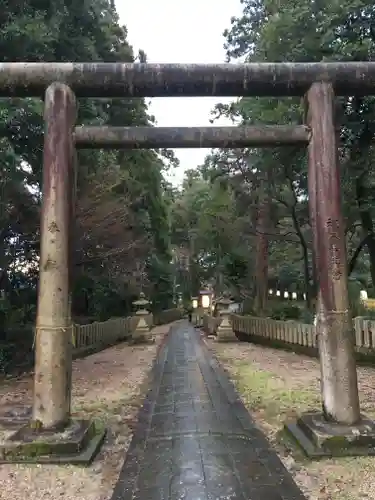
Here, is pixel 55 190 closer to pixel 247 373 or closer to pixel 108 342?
pixel 247 373

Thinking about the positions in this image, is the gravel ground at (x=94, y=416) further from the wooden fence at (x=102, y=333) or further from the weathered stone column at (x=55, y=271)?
the wooden fence at (x=102, y=333)

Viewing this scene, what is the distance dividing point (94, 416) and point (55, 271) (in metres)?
2.54

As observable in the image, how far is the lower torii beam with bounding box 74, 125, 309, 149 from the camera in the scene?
17.2ft

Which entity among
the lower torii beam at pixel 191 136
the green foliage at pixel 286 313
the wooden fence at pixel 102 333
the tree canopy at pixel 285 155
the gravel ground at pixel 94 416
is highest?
the tree canopy at pixel 285 155

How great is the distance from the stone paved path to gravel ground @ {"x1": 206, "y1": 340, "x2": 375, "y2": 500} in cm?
17

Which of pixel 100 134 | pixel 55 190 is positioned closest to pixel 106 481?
pixel 55 190

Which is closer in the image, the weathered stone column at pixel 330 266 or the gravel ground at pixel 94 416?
the gravel ground at pixel 94 416

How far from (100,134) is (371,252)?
8.80 meters

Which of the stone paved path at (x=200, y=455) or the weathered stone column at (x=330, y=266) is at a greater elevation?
the weathered stone column at (x=330, y=266)

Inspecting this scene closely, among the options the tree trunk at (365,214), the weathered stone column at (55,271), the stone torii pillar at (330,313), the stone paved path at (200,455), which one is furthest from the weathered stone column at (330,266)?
the tree trunk at (365,214)

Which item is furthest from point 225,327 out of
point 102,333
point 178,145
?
point 178,145

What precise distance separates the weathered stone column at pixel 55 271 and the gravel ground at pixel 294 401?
246cm

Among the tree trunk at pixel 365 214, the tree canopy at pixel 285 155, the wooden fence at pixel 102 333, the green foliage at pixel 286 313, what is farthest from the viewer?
the green foliage at pixel 286 313

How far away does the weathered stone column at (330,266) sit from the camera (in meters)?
4.68
